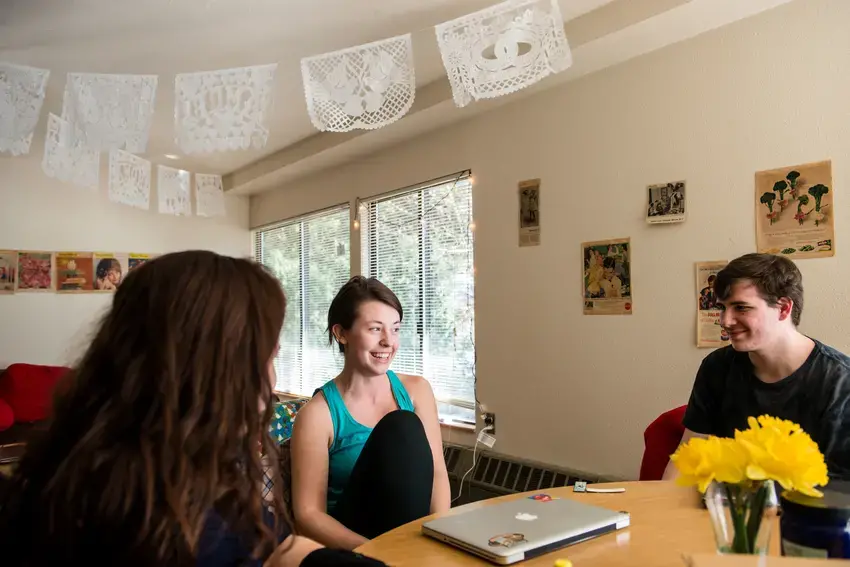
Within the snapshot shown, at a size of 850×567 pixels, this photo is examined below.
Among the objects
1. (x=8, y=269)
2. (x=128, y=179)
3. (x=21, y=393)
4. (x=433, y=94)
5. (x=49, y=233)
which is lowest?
(x=21, y=393)

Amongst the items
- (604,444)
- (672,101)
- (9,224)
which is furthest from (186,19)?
(9,224)

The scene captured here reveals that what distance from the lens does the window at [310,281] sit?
16.8 ft

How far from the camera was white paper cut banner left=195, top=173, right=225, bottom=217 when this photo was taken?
4.30 meters

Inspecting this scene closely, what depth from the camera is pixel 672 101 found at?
8.86 feet

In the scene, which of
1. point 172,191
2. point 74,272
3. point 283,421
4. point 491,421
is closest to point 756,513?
point 283,421

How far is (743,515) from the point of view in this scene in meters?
0.87

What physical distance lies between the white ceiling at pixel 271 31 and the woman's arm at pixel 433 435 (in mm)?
1593

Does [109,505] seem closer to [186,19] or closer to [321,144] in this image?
[186,19]

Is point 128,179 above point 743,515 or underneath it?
above

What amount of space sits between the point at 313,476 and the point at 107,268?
450 cm

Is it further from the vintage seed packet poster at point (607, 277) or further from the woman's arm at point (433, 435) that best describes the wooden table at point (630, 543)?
the vintage seed packet poster at point (607, 277)

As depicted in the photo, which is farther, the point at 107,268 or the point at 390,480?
the point at 107,268

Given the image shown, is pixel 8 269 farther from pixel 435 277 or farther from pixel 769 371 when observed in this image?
pixel 769 371

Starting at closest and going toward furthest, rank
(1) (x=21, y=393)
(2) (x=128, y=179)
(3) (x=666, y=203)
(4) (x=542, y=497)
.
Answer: (4) (x=542, y=497) < (3) (x=666, y=203) < (2) (x=128, y=179) < (1) (x=21, y=393)
